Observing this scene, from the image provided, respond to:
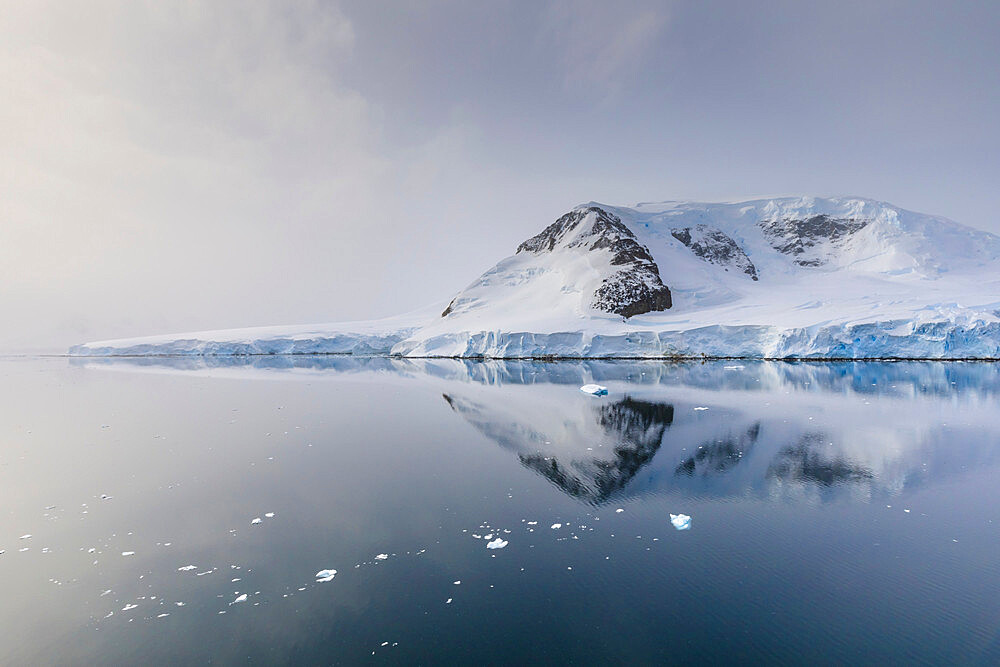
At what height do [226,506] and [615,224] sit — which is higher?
[615,224]

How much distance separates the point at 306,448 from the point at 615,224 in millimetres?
60554

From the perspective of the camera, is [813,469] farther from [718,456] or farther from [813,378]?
[813,378]

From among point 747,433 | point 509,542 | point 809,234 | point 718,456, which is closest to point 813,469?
point 718,456

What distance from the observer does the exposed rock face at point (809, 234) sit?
6800cm

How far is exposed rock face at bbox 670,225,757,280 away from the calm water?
55.8 m

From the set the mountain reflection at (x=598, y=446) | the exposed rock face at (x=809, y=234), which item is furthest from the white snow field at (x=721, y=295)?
the mountain reflection at (x=598, y=446)

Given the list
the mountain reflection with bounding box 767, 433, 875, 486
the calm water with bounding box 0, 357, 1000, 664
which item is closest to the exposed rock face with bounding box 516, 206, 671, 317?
the calm water with bounding box 0, 357, 1000, 664

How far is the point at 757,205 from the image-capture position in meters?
78.3

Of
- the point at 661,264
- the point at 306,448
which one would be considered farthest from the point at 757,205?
the point at 306,448

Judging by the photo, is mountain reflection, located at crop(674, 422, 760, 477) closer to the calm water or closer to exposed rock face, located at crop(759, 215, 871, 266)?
the calm water

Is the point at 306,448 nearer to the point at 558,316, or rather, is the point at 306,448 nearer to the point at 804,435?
the point at 804,435

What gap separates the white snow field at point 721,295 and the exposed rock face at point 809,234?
206 millimetres

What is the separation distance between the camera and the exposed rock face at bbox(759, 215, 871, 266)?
223ft

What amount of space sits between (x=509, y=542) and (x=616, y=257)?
5403 centimetres
